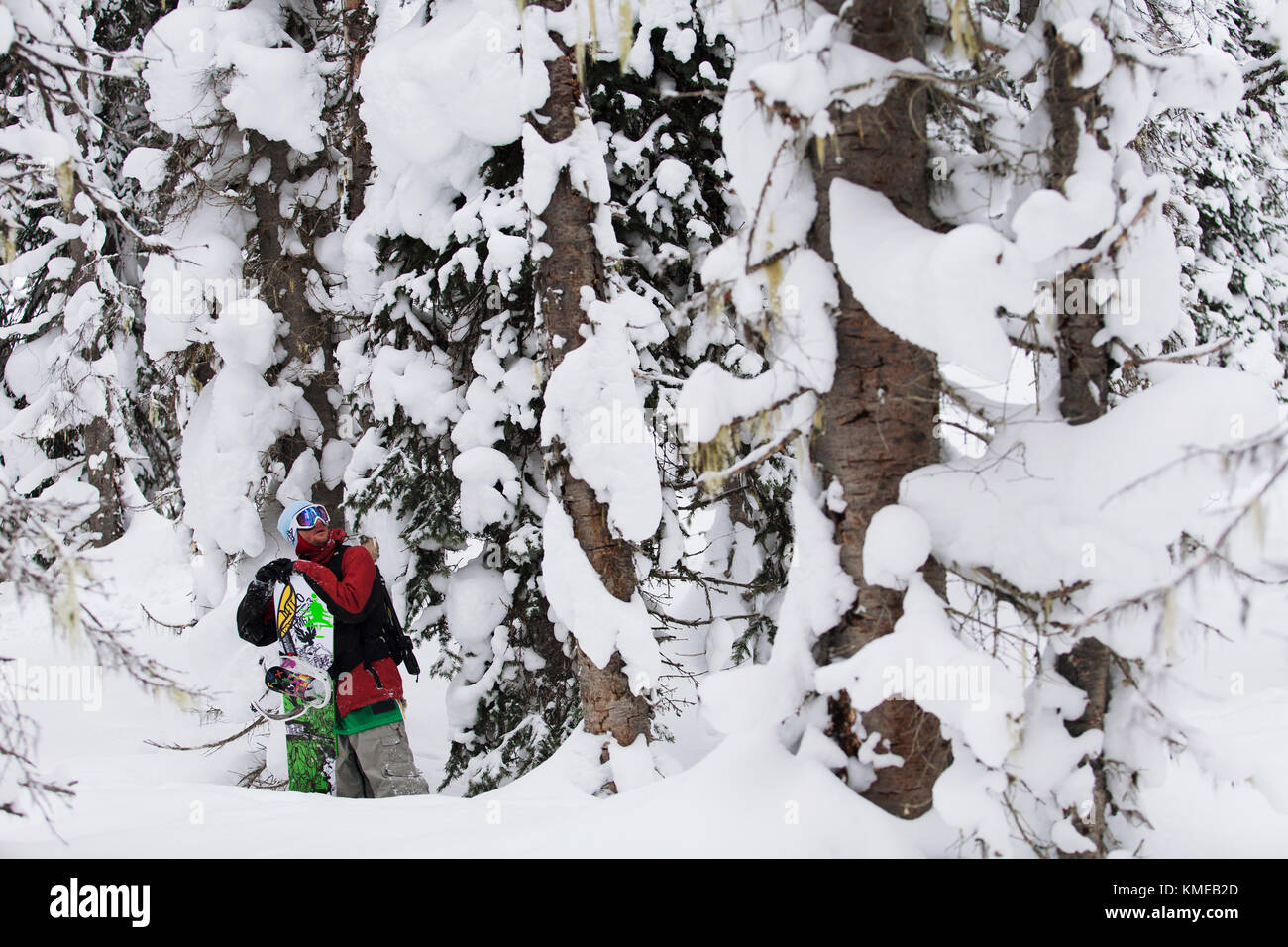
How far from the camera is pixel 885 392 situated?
3.45 m

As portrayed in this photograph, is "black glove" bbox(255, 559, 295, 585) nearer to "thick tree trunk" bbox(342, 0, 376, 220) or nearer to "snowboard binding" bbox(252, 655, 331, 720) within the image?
"snowboard binding" bbox(252, 655, 331, 720)

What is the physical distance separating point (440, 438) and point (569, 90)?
298cm

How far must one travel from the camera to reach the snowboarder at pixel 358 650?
574 cm

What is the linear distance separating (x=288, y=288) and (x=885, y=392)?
23.4 ft

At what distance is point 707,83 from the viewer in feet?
23.5

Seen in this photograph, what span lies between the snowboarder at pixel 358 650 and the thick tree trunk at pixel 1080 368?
404 centimetres

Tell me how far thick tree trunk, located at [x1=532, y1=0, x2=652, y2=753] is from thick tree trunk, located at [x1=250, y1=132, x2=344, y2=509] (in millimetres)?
4390

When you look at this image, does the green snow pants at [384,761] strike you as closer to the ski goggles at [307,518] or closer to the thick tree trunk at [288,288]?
the ski goggles at [307,518]

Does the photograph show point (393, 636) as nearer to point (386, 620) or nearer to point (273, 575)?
point (386, 620)

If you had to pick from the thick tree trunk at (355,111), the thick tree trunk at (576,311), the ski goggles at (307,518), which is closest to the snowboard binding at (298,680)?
the ski goggles at (307,518)

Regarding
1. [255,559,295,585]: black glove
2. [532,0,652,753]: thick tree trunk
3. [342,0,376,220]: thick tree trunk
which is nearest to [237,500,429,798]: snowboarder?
[255,559,295,585]: black glove

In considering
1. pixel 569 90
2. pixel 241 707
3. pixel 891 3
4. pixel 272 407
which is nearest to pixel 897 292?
pixel 891 3

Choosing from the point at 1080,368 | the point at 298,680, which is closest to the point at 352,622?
the point at 298,680
